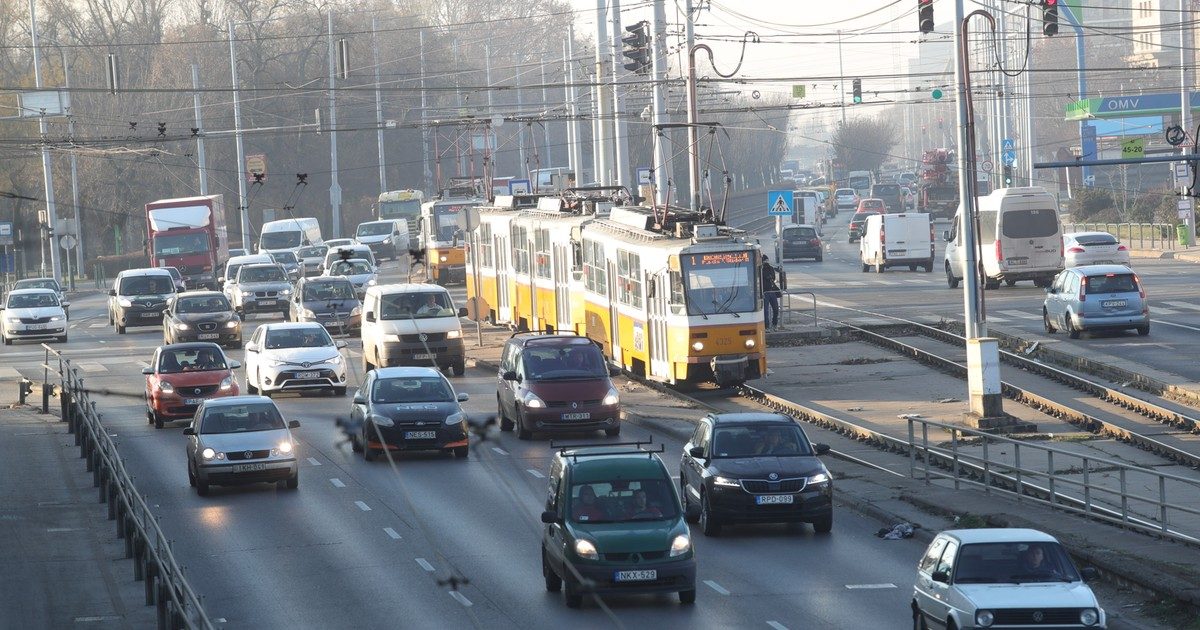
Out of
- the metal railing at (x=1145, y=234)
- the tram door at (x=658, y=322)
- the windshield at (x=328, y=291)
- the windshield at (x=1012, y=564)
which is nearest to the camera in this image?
the windshield at (x=1012, y=564)

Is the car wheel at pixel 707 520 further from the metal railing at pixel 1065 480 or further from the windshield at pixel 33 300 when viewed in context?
the windshield at pixel 33 300

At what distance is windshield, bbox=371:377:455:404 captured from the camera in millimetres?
27703

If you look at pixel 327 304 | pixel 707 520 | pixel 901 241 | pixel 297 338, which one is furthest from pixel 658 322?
pixel 901 241

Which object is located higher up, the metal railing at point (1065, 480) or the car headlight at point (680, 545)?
the car headlight at point (680, 545)

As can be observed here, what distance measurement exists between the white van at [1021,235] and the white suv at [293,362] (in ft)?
73.9

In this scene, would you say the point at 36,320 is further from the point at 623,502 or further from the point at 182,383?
the point at 623,502

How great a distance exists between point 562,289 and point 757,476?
73.2ft

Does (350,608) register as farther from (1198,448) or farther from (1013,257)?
(1013,257)

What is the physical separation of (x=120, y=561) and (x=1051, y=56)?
161512mm

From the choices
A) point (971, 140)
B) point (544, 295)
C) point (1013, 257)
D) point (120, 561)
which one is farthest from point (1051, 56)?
point (120, 561)

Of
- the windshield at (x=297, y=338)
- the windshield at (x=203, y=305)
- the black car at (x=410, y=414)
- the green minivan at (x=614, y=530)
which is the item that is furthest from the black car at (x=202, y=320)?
the green minivan at (x=614, y=530)

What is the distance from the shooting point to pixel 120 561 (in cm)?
2167

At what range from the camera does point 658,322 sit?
1356 inches

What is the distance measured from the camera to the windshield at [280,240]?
260ft
